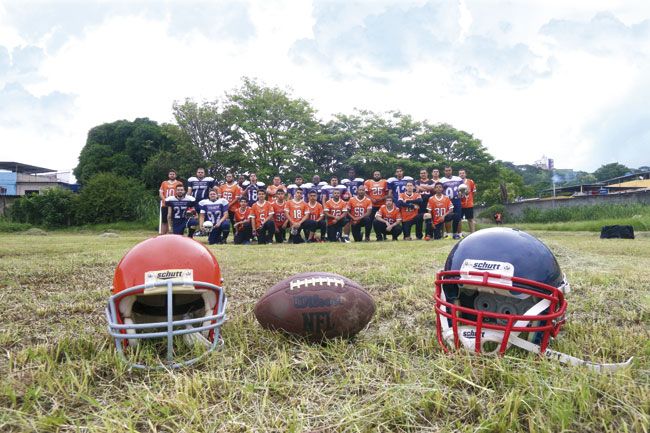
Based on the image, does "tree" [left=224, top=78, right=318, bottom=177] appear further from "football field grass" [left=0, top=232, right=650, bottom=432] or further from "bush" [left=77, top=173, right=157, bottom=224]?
"football field grass" [left=0, top=232, right=650, bottom=432]

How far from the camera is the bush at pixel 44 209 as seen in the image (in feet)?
73.8

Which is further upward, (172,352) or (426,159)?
(426,159)

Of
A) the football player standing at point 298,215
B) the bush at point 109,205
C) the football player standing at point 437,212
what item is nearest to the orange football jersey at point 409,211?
the football player standing at point 437,212

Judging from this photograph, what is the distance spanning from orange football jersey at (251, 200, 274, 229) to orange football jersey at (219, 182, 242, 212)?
1.00 m

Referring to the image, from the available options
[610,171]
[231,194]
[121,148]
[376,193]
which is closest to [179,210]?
[231,194]

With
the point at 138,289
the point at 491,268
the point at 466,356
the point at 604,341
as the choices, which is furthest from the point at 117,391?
the point at 604,341

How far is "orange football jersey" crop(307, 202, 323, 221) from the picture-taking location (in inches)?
481

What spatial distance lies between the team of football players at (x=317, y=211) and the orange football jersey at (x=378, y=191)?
0.10 ft

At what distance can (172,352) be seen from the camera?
1937 millimetres

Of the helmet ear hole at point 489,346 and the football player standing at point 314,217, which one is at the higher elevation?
the football player standing at point 314,217

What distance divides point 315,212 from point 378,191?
205 centimetres

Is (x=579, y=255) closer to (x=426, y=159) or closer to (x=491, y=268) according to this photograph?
(x=491, y=268)

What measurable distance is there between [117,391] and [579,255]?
6.19 meters

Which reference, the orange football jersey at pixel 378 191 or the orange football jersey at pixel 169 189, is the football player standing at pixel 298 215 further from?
the orange football jersey at pixel 169 189
